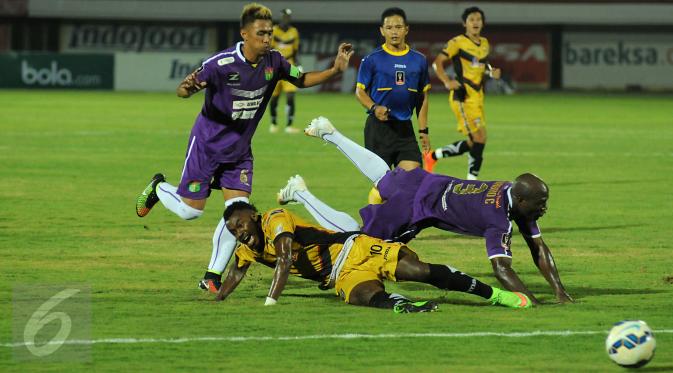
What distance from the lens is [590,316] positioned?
30.3 ft

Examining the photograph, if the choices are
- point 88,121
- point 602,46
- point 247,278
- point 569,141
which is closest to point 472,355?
point 247,278

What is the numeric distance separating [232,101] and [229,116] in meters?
0.12

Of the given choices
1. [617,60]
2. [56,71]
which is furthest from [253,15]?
[617,60]

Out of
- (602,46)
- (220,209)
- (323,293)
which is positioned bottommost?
(602,46)

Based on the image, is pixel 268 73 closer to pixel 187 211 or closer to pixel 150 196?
pixel 187 211

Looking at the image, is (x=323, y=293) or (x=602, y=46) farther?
(x=602, y=46)

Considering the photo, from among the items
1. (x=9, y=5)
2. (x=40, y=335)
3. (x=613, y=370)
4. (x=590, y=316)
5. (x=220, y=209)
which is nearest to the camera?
(x=613, y=370)

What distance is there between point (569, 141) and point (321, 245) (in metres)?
18.4

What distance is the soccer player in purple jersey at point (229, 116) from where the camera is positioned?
10320mm

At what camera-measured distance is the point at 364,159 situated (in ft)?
38.2

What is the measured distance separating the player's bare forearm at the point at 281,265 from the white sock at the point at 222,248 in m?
0.81

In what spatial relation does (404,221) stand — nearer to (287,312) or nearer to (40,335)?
(287,312)

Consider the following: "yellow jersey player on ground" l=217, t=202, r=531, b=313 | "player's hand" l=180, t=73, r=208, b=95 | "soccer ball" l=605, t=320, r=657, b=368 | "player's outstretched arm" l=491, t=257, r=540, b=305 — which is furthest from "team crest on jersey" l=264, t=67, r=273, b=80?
"soccer ball" l=605, t=320, r=657, b=368

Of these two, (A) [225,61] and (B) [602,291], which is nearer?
(A) [225,61]
